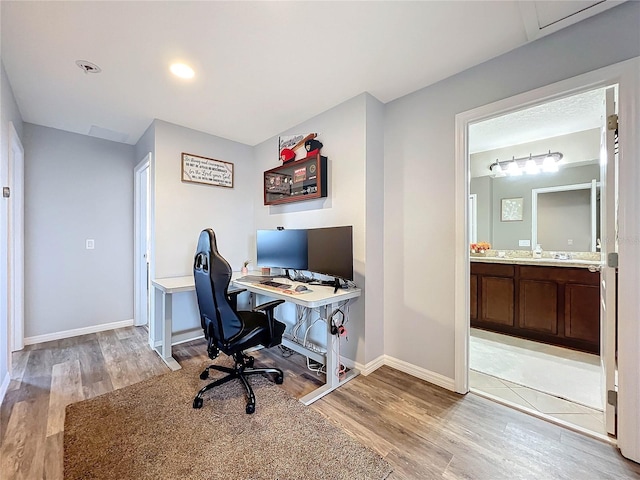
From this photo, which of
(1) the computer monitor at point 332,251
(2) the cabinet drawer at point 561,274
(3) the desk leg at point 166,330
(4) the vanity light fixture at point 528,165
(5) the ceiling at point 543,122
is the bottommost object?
(3) the desk leg at point 166,330

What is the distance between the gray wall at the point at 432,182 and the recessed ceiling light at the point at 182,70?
1.68m

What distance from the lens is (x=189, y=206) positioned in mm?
3123

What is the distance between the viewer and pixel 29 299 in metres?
3.03

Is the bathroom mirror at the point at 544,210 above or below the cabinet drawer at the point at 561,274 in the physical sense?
above

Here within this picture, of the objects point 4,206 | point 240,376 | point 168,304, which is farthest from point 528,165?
point 4,206

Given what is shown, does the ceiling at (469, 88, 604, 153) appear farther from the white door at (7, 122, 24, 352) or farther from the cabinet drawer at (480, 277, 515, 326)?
the white door at (7, 122, 24, 352)

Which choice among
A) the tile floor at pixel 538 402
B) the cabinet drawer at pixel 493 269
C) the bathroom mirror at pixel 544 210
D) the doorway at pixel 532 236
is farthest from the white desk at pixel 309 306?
the bathroom mirror at pixel 544 210

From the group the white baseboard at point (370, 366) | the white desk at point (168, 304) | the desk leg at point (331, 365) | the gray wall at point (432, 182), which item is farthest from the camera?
the white desk at point (168, 304)

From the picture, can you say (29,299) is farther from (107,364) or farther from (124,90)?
(124,90)

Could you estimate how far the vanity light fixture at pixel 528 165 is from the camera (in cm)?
335

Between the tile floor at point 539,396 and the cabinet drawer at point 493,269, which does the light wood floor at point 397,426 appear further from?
the cabinet drawer at point 493,269

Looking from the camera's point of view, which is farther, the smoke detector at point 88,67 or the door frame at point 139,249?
the door frame at point 139,249

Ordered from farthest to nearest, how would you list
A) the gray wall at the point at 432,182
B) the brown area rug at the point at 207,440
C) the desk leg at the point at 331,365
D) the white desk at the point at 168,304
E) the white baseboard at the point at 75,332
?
1. the white baseboard at the point at 75,332
2. the white desk at the point at 168,304
3. the desk leg at the point at 331,365
4. the gray wall at the point at 432,182
5. the brown area rug at the point at 207,440

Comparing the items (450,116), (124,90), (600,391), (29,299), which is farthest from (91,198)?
(600,391)
